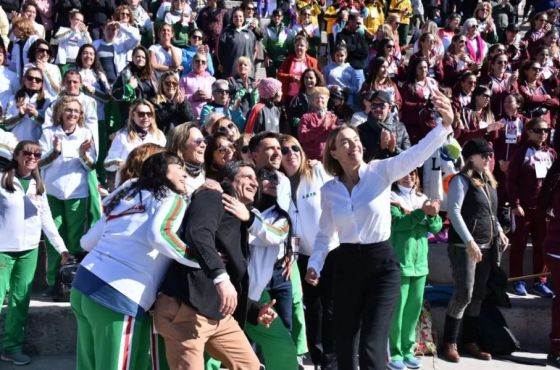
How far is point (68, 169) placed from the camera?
24.3ft

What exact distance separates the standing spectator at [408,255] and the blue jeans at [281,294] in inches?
50.0

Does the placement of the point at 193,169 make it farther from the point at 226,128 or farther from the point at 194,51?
the point at 194,51

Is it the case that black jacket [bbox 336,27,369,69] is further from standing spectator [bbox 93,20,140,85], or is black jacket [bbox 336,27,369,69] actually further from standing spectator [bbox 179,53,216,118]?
standing spectator [bbox 93,20,140,85]

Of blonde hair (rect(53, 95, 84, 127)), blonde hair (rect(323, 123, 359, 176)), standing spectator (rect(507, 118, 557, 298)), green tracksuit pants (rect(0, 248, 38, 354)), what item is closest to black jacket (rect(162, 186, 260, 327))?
blonde hair (rect(323, 123, 359, 176))

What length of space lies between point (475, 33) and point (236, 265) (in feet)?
29.0

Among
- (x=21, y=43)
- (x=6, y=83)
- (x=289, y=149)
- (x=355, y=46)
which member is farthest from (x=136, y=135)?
(x=355, y=46)

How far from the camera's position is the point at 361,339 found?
5016mm

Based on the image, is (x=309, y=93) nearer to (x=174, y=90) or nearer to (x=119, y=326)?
(x=174, y=90)

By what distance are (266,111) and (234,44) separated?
107 inches

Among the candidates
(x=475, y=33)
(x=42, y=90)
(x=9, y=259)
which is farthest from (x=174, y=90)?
(x=475, y=33)

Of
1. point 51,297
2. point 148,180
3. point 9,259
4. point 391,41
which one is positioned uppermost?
point 391,41

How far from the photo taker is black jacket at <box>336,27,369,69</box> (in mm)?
11492

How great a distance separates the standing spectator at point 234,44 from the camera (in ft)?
37.7

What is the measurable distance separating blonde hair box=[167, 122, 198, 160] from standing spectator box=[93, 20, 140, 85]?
198 inches
